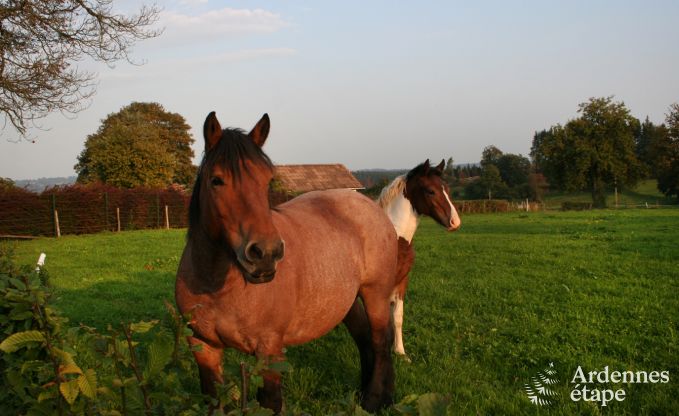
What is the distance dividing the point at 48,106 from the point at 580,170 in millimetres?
47609

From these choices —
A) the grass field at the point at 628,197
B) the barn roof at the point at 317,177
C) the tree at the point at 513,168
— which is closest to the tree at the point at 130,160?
the barn roof at the point at 317,177

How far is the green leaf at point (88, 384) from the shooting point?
4.06 feet

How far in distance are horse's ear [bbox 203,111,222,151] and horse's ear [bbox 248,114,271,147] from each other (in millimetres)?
193

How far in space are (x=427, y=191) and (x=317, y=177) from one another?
45106mm

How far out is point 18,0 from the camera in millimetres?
12727

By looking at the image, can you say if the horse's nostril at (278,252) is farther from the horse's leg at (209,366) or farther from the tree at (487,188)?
the tree at (487,188)

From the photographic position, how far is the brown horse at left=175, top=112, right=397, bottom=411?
2573 mm

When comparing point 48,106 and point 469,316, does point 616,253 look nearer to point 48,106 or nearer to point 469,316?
point 469,316

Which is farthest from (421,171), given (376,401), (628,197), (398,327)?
(628,197)

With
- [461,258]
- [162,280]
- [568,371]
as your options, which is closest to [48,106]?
[162,280]

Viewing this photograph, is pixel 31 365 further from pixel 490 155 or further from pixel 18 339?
pixel 490 155

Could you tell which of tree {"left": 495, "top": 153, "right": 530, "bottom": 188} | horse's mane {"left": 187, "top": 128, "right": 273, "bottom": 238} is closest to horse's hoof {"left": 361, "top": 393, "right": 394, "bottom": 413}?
horse's mane {"left": 187, "top": 128, "right": 273, "bottom": 238}

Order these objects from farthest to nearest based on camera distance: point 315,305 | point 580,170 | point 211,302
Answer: point 580,170
point 315,305
point 211,302

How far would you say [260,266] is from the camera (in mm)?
2404
